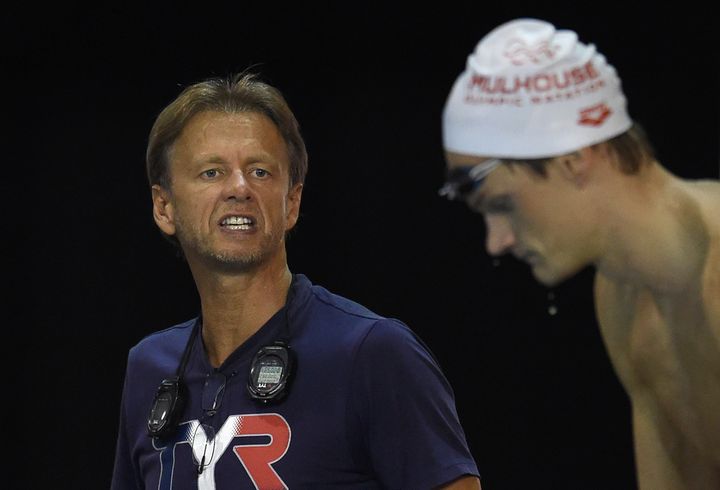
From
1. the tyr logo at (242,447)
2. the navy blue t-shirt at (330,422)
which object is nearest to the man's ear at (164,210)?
the navy blue t-shirt at (330,422)

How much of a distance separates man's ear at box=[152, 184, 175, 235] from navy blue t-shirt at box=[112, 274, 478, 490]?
39 cm

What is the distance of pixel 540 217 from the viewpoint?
1.98 m

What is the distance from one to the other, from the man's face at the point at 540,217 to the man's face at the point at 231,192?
4.34 ft

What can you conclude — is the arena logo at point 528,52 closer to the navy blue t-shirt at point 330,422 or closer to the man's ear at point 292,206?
the navy blue t-shirt at point 330,422

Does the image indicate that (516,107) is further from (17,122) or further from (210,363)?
(17,122)

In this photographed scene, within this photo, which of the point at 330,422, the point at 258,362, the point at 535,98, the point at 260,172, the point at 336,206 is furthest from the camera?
the point at 336,206

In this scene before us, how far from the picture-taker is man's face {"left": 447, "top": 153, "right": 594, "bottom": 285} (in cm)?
197

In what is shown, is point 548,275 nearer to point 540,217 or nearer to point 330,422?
point 540,217

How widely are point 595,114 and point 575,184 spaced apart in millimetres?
104

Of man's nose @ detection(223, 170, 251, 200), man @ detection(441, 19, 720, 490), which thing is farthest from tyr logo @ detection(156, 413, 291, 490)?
man @ detection(441, 19, 720, 490)

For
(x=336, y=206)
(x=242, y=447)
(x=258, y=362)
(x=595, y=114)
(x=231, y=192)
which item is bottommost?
(x=242, y=447)

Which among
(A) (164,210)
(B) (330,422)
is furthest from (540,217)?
(A) (164,210)

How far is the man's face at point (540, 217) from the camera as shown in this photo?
1.97m

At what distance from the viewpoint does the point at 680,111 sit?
169 inches
